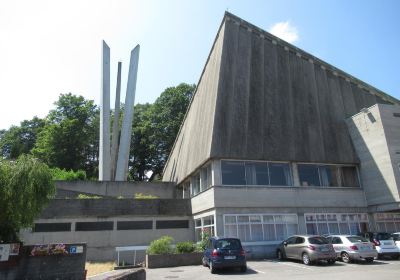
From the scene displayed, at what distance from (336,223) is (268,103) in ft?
34.4

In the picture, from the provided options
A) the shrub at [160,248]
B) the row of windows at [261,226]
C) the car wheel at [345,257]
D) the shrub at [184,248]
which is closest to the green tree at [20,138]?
the shrub at [160,248]

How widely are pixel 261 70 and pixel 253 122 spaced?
5.43m

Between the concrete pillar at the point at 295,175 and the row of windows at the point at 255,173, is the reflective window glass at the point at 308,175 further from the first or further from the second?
the row of windows at the point at 255,173

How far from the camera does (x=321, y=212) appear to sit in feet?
83.4

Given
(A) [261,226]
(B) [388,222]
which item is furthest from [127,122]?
(B) [388,222]

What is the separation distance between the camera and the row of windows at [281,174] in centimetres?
2425

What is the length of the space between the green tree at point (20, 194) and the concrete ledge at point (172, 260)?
7544 millimetres

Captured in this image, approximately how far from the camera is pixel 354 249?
1825 cm

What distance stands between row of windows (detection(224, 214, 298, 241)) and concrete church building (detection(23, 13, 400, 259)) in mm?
69

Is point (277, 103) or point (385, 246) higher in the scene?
point (277, 103)

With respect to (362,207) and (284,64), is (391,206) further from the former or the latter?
(284,64)

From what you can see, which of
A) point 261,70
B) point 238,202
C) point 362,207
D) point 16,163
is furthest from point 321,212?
point 16,163

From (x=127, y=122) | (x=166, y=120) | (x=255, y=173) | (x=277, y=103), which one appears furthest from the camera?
(x=166, y=120)

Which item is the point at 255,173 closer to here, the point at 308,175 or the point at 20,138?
the point at 308,175
